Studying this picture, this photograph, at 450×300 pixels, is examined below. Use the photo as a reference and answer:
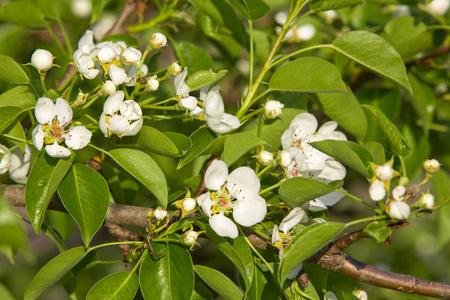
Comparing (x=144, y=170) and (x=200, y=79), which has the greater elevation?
(x=200, y=79)

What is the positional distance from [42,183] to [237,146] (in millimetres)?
553

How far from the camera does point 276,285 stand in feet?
5.15

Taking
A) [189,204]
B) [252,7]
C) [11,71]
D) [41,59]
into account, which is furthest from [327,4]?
[11,71]

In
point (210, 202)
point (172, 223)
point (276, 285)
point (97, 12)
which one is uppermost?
point (97, 12)

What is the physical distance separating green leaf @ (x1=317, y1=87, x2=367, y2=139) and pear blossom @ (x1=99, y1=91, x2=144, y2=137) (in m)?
0.71

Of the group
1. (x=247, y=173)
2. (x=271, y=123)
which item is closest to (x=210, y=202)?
(x=247, y=173)

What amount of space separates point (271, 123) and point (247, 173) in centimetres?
34

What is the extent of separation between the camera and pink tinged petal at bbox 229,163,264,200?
147 cm

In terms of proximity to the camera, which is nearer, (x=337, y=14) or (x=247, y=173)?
(x=247, y=173)

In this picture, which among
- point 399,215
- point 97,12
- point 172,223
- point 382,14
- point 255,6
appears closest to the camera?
point 399,215

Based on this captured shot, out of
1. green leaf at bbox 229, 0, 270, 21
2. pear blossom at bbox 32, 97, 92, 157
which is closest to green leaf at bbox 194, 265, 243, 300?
pear blossom at bbox 32, 97, 92, 157

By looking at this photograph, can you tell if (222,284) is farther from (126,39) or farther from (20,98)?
(126,39)

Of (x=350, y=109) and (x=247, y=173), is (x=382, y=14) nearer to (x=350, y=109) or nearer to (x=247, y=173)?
(x=350, y=109)

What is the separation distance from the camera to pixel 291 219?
1449mm
